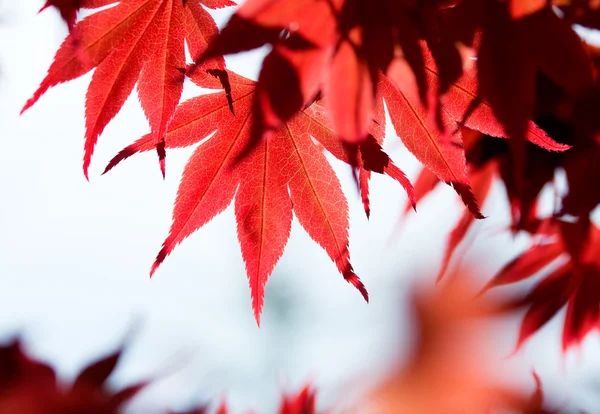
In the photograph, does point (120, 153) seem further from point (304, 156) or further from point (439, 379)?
point (439, 379)

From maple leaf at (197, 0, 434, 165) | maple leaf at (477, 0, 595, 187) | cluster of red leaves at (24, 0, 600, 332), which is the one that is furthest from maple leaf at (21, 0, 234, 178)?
maple leaf at (477, 0, 595, 187)

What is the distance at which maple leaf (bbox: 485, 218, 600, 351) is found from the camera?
1.23 meters

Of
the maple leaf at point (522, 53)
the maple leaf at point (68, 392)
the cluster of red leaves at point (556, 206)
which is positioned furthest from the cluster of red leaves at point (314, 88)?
the maple leaf at point (68, 392)

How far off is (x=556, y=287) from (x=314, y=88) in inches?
41.9

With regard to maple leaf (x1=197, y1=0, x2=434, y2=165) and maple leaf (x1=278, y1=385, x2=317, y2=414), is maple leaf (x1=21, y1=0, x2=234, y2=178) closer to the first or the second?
maple leaf (x1=197, y1=0, x2=434, y2=165)

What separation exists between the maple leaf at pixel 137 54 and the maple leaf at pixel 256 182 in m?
0.05

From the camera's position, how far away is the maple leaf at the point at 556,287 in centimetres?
123

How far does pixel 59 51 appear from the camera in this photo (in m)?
0.64

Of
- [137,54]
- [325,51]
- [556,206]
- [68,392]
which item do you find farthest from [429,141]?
[68,392]

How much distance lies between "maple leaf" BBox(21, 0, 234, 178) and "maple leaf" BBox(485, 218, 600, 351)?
0.90m

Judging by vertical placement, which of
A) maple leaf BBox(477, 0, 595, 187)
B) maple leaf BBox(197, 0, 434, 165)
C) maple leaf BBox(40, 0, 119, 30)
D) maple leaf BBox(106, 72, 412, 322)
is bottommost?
maple leaf BBox(106, 72, 412, 322)

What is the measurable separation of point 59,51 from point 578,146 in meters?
0.99

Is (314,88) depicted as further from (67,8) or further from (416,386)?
(416,386)

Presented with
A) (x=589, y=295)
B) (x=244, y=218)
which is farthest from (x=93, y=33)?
(x=589, y=295)
